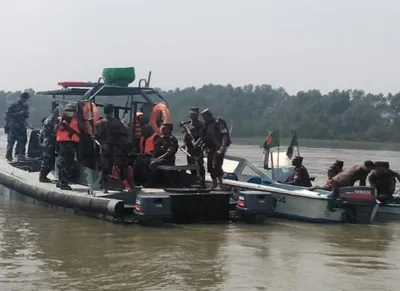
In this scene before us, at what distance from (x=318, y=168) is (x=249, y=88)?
5889cm

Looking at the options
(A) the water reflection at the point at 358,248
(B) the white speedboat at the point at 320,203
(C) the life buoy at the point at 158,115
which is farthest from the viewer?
(C) the life buoy at the point at 158,115

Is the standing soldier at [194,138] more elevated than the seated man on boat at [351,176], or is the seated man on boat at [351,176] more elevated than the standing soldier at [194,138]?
the standing soldier at [194,138]

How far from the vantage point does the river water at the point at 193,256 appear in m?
6.86

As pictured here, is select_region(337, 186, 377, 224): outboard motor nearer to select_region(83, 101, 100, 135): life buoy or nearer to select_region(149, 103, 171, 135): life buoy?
select_region(149, 103, 171, 135): life buoy

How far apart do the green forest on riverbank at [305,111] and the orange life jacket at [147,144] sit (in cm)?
4326

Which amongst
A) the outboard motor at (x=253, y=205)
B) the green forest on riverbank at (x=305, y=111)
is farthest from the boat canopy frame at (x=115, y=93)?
the green forest on riverbank at (x=305, y=111)

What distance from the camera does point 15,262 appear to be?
7.55 meters

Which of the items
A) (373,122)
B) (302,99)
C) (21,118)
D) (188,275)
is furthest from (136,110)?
(302,99)

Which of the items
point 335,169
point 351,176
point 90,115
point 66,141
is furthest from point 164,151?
point 335,169

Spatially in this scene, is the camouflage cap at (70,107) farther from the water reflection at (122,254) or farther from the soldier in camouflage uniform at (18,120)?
the soldier in camouflage uniform at (18,120)

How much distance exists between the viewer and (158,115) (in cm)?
1211

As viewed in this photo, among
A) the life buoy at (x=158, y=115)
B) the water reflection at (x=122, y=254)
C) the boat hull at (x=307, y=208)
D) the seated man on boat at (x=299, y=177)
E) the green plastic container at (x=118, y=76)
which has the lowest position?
the water reflection at (x=122, y=254)

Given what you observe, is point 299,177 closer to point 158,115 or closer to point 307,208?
point 307,208

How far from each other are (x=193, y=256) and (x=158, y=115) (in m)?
4.44
